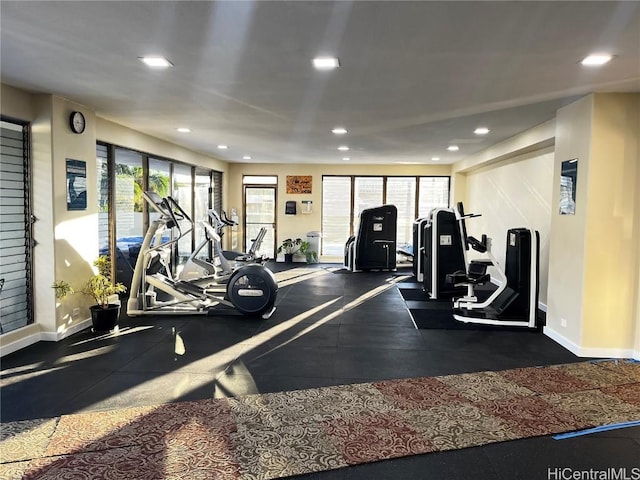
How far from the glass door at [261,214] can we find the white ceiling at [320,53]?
5.86m

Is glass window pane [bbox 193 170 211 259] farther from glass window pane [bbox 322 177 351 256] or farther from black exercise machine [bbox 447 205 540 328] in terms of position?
black exercise machine [bbox 447 205 540 328]

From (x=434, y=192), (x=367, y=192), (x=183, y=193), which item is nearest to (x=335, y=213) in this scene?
(x=367, y=192)

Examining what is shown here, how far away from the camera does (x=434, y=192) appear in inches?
450

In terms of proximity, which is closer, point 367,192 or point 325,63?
point 325,63

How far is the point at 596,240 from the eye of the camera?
168 inches

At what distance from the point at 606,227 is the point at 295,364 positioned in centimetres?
327

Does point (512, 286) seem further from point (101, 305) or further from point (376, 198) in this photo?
point (376, 198)

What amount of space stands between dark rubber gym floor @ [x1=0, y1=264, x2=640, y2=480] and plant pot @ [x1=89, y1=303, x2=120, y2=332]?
0.43ft

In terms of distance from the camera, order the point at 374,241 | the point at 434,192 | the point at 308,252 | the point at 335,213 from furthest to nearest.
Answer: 1. the point at 335,213
2. the point at 434,192
3. the point at 308,252
4. the point at 374,241

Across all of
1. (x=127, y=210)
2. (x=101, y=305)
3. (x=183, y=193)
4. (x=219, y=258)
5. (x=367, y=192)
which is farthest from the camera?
(x=367, y=192)

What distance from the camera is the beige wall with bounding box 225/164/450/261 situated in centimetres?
1134

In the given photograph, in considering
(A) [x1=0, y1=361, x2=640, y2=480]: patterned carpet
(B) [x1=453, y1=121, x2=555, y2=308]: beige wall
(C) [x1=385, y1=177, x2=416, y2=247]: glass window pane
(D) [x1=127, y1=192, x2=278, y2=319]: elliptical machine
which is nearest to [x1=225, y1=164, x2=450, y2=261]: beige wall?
(C) [x1=385, y1=177, x2=416, y2=247]: glass window pane

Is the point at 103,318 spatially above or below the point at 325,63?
below

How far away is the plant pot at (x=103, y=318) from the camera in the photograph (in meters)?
4.98
